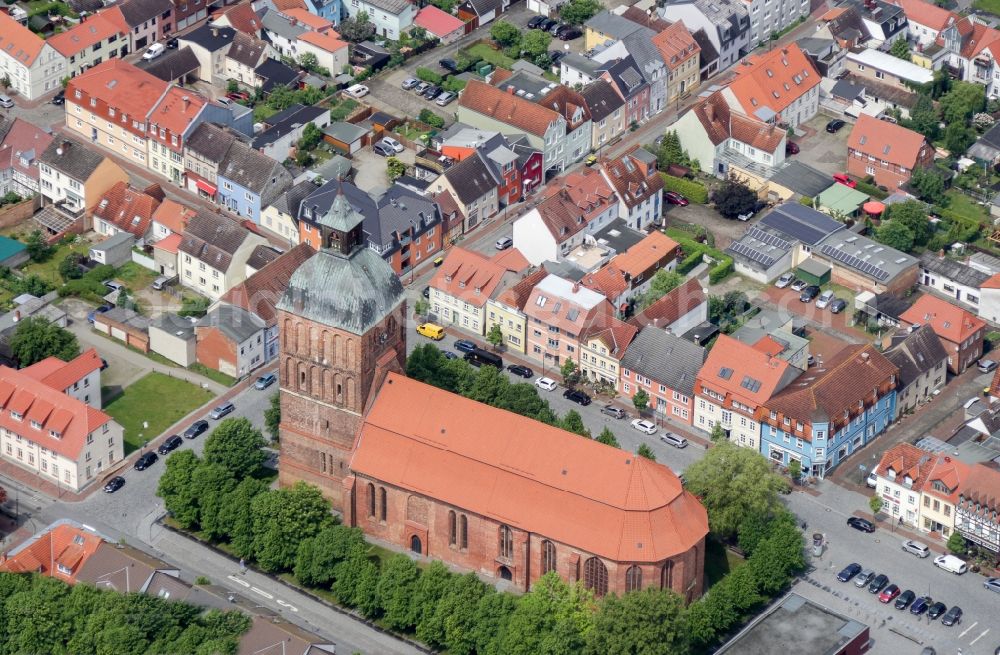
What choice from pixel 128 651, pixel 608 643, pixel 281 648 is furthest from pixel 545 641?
pixel 128 651

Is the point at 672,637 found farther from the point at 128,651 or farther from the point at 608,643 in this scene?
the point at 128,651

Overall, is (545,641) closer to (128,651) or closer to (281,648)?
(281,648)

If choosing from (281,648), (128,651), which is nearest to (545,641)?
(281,648)

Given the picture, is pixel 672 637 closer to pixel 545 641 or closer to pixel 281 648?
pixel 545 641

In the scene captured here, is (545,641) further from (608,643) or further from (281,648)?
(281,648)

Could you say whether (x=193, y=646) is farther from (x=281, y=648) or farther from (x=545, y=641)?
(x=545, y=641)

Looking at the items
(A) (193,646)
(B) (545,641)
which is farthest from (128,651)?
(B) (545,641)
